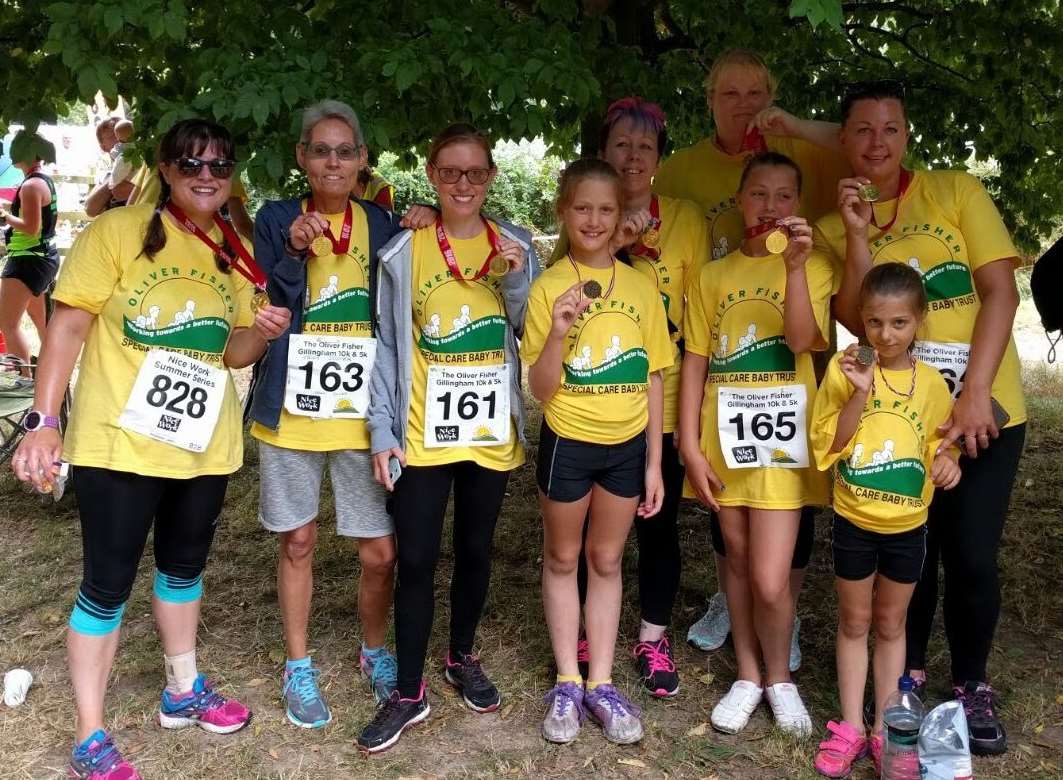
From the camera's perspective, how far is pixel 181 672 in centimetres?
341

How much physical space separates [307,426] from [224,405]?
264mm

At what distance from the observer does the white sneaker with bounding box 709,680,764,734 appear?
132 inches

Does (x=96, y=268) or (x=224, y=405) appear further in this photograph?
(x=224, y=405)

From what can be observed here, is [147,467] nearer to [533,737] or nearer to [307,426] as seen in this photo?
[307,426]

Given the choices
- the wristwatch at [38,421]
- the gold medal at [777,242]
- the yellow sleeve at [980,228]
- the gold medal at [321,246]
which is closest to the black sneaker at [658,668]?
the gold medal at [777,242]

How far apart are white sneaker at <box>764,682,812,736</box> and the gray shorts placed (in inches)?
56.3

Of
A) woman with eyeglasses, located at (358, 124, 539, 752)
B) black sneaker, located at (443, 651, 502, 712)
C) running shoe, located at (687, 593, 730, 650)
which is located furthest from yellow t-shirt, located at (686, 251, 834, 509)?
black sneaker, located at (443, 651, 502, 712)

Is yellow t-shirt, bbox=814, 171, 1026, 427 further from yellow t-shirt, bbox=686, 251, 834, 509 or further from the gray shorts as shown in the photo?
the gray shorts

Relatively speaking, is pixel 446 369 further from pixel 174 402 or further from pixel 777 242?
pixel 777 242

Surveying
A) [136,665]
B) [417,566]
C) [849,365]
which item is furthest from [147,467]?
[849,365]

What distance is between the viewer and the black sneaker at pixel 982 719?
126 inches

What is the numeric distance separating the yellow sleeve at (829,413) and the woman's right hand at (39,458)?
7.22ft

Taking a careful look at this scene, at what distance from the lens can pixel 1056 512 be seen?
18.7ft

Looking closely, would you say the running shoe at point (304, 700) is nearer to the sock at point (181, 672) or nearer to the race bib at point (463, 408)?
the sock at point (181, 672)
